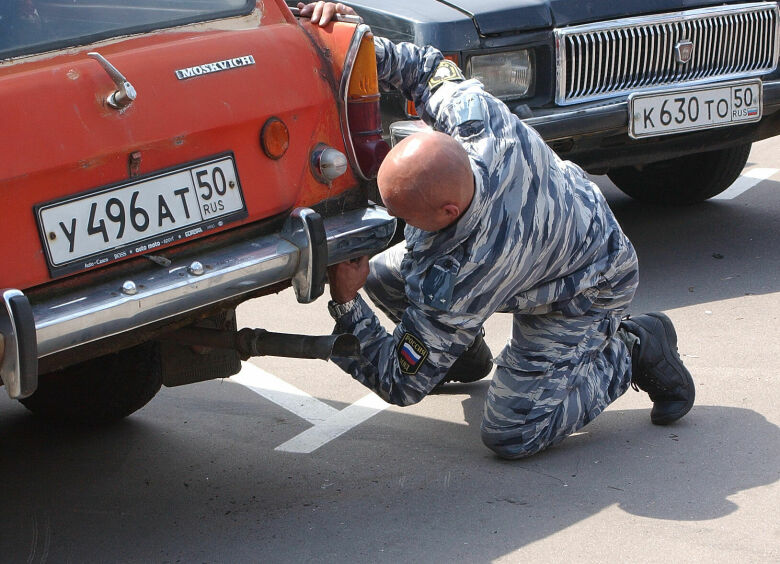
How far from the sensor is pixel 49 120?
268 centimetres

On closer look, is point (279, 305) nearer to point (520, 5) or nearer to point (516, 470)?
point (520, 5)

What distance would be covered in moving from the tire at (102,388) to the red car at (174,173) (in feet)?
1.00

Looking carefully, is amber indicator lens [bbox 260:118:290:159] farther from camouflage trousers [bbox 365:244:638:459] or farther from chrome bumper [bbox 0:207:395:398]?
camouflage trousers [bbox 365:244:638:459]

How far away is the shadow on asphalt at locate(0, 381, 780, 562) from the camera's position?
301 cm

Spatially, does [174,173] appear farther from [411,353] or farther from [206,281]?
[411,353]

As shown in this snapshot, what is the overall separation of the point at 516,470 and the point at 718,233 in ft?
9.55

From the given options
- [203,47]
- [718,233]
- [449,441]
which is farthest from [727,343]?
[203,47]

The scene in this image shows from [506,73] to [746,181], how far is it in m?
2.72

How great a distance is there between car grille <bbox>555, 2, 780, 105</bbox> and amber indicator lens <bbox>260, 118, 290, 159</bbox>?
80.1 inches

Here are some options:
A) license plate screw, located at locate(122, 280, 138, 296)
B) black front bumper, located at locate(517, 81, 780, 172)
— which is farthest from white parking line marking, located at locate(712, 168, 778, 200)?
license plate screw, located at locate(122, 280, 138, 296)

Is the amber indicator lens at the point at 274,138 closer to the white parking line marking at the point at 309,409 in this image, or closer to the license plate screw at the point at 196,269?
the license plate screw at the point at 196,269

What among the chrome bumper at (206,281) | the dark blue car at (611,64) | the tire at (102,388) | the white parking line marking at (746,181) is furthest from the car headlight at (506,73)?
the white parking line marking at (746,181)

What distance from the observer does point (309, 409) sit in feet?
13.2

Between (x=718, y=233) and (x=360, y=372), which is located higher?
(x=360, y=372)
